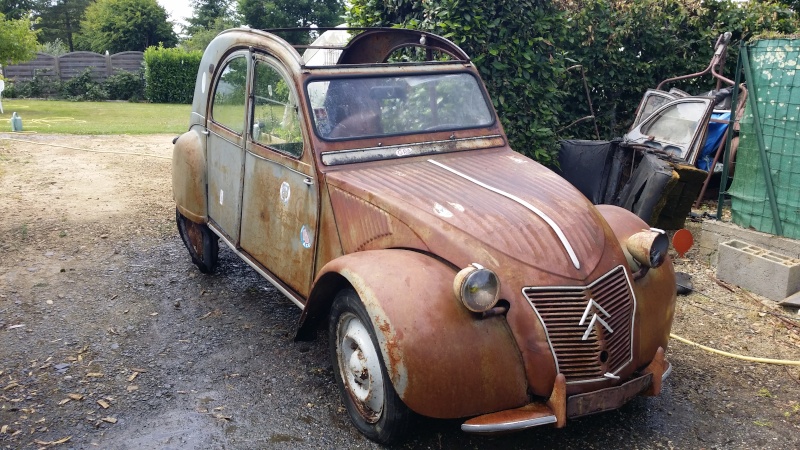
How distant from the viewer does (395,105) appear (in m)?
4.31

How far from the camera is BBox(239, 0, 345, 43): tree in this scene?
38781 millimetres

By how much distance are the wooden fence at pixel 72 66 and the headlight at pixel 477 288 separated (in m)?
26.8

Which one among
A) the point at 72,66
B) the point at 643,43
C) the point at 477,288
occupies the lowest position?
the point at 72,66

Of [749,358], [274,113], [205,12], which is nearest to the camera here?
[749,358]

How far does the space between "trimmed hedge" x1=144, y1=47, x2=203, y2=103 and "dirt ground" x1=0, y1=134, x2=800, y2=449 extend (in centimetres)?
2015

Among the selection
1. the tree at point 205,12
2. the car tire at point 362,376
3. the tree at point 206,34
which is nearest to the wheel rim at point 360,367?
the car tire at point 362,376

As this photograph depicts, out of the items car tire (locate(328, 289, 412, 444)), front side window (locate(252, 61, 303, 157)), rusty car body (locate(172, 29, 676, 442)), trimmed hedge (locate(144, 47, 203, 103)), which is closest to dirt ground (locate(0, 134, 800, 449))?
car tire (locate(328, 289, 412, 444))

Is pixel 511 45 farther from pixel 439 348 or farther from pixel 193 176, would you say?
pixel 439 348

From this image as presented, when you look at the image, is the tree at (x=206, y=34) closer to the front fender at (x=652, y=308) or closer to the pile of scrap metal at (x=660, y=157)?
the pile of scrap metal at (x=660, y=157)

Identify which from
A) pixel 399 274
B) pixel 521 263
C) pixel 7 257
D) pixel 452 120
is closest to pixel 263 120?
pixel 452 120

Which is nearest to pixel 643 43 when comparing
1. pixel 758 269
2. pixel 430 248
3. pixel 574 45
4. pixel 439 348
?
pixel 574 45

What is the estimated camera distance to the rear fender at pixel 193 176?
217 inches

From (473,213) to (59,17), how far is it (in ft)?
174

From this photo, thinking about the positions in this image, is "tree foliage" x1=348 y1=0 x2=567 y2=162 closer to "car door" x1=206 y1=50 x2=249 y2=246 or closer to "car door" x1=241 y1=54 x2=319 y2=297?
"car door" x1=206 y1=50 x2=249 y2=246
